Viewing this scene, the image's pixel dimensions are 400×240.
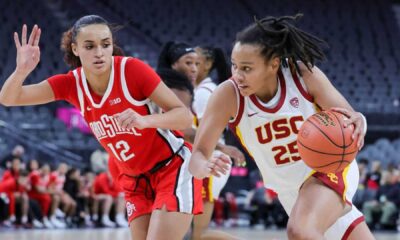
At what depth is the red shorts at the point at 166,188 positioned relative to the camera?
13.0 ft

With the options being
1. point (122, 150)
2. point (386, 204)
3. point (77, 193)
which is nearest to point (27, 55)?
point (122, 150)

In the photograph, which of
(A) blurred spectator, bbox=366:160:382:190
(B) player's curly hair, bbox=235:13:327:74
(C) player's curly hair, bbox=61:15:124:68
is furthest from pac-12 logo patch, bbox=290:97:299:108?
(A) blurred spectator, bbox=366:160:382:190

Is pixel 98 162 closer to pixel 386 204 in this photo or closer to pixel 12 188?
pixel 12 188

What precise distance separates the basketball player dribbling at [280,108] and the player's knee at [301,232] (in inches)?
6.2

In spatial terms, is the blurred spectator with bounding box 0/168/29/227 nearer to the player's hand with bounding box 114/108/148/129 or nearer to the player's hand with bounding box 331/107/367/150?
the player's hand with bounding box 114/108/148/129

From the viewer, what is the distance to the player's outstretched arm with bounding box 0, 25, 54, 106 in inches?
153

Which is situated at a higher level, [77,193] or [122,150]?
[122,150]

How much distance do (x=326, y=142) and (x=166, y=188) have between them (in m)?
1.04

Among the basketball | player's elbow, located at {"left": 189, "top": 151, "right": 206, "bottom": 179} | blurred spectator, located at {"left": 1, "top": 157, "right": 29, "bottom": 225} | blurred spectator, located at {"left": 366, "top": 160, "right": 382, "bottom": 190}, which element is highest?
the basketball

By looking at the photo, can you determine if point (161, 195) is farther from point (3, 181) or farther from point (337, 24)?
point (337, 24)

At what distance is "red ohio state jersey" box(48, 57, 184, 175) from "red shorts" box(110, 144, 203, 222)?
0.19 feet

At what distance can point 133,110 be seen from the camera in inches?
152

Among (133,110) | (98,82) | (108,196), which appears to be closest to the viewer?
(133,110)

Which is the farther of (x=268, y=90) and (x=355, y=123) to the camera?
(x=268, y=90)
